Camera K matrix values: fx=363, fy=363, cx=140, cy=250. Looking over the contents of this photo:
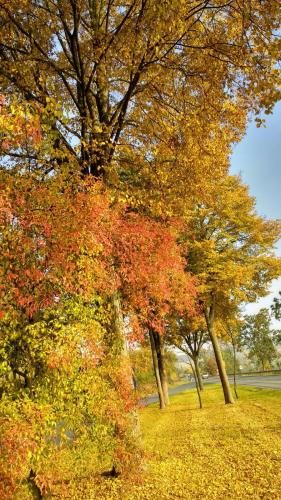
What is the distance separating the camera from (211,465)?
9.27m

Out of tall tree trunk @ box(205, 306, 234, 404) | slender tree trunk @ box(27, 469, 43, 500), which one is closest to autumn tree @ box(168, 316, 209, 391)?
tall tree trunk @ box(205, 306, 234, 404)

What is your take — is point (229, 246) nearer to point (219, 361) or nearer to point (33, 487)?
point (219, 361)

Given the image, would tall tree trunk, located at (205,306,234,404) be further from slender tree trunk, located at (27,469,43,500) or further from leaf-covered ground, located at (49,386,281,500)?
slender tree trunk, located at (27,469,43,500)

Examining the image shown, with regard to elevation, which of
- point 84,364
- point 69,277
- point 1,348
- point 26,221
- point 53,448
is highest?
point 26,221

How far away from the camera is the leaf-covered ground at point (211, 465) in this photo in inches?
301

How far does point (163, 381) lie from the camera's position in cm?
2630

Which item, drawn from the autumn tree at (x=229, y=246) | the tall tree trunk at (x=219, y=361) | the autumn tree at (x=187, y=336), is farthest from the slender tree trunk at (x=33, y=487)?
the autumn tree at (x=187, y=336)

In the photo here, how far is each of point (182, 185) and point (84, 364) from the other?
7157 mm

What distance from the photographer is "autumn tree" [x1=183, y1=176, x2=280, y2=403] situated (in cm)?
1897

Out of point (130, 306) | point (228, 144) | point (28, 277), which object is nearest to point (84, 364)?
point (28, 277)

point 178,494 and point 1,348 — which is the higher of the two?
point 1,348

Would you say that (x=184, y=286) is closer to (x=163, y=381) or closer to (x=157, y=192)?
(x=157, y=192)

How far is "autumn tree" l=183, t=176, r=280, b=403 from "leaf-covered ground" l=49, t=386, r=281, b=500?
7.00 m

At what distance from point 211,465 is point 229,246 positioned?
12869 millimetres
